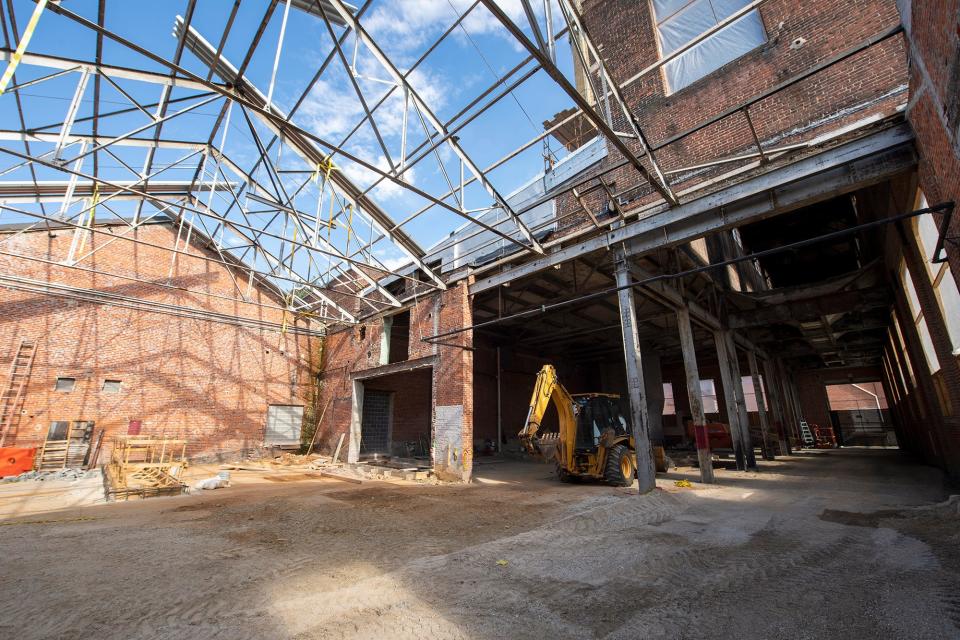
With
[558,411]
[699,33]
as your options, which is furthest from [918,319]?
[699,33]

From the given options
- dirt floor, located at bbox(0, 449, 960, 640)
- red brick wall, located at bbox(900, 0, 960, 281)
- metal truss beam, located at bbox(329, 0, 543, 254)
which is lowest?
dirt floor, located at bbox(0, 449, 960, 640)

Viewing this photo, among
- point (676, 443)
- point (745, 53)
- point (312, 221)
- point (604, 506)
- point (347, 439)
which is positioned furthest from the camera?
point (676, 443)

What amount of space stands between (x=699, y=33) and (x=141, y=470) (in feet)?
65.7

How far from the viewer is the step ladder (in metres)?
11.5

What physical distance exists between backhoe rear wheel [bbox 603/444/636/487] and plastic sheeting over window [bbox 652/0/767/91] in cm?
1016

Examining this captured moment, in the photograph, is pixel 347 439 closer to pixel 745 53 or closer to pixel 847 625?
pixel 847 625

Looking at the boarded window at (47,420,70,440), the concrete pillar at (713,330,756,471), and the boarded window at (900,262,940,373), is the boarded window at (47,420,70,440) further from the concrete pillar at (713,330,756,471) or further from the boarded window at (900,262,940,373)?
the boarded window at (900,262,940,373)

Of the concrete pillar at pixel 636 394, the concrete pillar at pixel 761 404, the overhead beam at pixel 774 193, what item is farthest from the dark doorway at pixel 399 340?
the concrete pillar at pixel 761 404

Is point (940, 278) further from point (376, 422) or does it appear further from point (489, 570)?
point (376, 422)

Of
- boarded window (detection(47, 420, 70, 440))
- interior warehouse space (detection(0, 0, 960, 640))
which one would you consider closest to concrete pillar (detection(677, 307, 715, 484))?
interior warehouse space (detection(0, 0, 960, 640))

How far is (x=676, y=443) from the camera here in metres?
25.5

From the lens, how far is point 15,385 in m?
11.9

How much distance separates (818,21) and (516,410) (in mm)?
17646

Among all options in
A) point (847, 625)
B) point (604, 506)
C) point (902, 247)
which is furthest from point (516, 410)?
point (847, 625)
